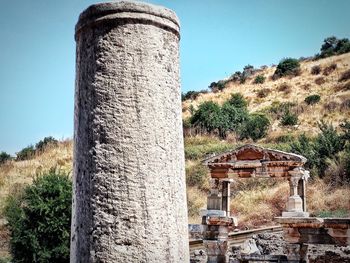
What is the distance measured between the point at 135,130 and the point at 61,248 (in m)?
9.55

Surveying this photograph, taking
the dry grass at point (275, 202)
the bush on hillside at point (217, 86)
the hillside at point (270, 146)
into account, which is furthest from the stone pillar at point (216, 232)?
the bush on hillside at point (217, 86)

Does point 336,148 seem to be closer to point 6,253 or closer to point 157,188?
point 6,253

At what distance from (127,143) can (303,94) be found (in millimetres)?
42369

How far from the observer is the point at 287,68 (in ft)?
161

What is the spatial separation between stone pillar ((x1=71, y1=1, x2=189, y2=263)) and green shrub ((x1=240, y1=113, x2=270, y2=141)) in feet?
99.2

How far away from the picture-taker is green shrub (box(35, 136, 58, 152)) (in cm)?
3019

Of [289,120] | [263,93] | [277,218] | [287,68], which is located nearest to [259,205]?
[277,218]

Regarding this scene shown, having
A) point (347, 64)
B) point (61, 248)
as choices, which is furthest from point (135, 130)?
point (347, 64)

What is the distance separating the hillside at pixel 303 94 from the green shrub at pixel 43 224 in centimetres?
2250

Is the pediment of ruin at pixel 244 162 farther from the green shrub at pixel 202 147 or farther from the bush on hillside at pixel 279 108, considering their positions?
the bush on hillside at pixel 279 108

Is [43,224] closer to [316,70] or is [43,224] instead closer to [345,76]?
[345,76]

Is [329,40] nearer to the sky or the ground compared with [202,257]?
nearer to the sky

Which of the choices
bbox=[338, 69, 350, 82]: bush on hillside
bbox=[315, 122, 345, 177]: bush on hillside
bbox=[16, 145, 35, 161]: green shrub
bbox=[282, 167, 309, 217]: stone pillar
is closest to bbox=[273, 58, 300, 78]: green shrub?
bbox=[338, 69, 350, 82]: bush on hillside

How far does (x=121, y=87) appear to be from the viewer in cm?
145
